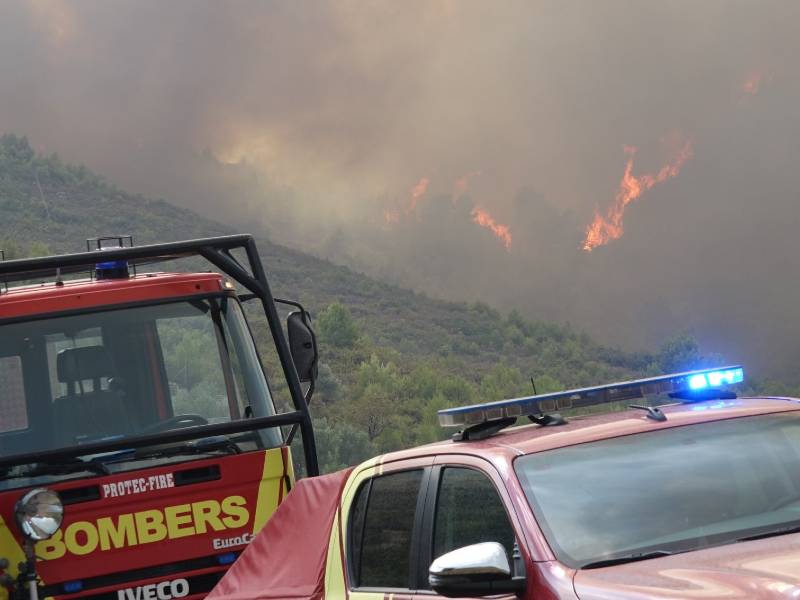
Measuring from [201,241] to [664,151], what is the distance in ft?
467

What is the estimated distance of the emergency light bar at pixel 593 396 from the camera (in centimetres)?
495

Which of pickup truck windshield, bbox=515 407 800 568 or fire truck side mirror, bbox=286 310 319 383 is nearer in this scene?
pickup truck windshield, bbox=515 407 800 568

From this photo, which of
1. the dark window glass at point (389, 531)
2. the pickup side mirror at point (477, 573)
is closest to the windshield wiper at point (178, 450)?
the dark window glass at point (389, 531)

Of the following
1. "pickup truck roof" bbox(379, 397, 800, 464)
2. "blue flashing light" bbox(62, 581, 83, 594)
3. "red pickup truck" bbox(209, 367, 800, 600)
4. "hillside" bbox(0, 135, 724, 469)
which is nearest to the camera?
"red pickup truck" bbox(209, 367, 800, 600)

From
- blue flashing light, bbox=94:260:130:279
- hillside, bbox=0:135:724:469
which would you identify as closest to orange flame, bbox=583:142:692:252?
hillside, bbox=0:135:724:469

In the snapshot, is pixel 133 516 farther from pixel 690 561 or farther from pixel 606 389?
pixel 690 561

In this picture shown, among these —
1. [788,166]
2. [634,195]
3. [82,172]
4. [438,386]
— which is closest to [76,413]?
[438,386]

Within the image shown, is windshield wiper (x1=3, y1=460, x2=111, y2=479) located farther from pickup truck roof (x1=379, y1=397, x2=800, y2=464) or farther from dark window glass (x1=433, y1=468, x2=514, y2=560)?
dark window glass (x1=433, y1=468, x2=514, y2=560)

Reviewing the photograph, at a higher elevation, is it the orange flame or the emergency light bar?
the orange flame

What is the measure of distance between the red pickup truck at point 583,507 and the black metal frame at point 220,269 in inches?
103

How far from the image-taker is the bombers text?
25.5 ft

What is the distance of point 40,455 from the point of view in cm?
784

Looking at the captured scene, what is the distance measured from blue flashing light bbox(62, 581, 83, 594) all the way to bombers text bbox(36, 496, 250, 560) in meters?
0.15

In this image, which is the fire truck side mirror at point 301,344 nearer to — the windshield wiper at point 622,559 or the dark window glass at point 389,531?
the dark window glass at point 389,531
